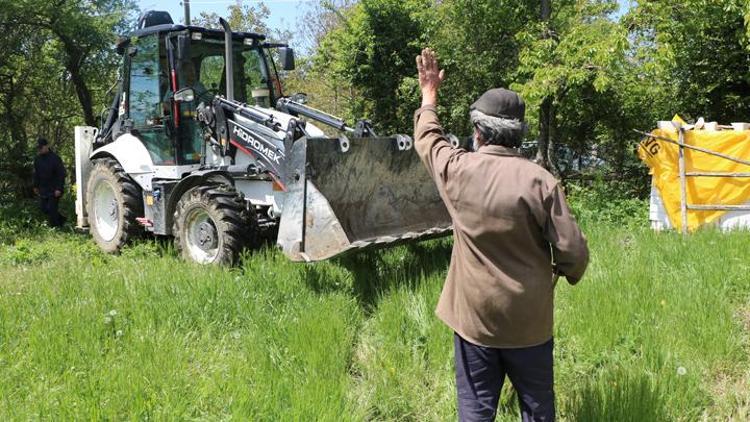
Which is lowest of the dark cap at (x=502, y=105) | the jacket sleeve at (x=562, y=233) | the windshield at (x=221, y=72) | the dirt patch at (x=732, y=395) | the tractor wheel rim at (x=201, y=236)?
the dirt patch at (x=732, y=395)

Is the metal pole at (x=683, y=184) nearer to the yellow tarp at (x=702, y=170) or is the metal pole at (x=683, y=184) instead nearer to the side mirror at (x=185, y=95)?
the yellow tarp at (x=702, y=170)

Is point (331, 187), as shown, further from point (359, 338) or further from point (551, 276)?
point (551, 276)

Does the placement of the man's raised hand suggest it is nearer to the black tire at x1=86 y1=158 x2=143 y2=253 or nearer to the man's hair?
the man's hair

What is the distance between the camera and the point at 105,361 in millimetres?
3973

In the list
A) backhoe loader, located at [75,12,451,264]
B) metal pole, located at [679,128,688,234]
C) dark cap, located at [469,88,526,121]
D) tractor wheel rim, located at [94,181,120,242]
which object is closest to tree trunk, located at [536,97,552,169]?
metal pole, located at [679,128,688,234]

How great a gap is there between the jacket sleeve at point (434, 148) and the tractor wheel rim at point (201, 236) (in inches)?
158

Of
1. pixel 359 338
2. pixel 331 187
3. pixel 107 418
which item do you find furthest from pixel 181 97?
pixel 107 418

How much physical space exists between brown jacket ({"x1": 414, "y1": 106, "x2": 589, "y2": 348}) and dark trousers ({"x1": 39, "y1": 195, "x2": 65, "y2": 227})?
996 cm

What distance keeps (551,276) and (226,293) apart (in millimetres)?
3157

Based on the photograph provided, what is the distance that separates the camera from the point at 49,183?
432 inches

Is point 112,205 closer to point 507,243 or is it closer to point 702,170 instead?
point 507,243

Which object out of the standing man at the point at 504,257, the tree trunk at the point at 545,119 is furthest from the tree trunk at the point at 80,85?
the standing man at the point at 504,257

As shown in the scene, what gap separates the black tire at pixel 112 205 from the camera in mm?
8133

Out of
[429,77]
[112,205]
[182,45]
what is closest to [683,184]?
[182,45]
